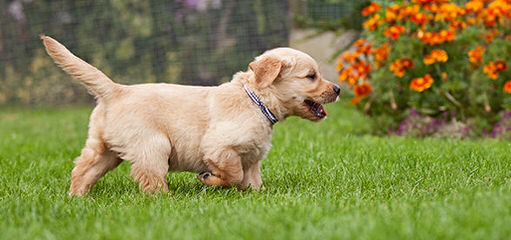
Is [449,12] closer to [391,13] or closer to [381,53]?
[391,13]

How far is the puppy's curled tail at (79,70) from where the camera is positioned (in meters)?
3.35

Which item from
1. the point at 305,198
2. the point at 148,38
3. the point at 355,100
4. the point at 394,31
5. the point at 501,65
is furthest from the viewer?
the point at 148,38

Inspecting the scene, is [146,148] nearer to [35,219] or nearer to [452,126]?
[35,219]

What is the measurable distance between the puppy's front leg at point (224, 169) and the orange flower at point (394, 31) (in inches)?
98.2

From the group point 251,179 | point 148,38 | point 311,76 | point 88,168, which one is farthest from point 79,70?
point 148,38

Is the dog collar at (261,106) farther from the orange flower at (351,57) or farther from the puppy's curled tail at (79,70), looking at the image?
the orange flower at (351,57)

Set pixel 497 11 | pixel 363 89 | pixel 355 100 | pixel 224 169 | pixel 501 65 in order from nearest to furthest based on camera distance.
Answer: pixel 224 169 < pixel 497 11 < pixel 501 65 < pixel 363 89 < pixel 355 100

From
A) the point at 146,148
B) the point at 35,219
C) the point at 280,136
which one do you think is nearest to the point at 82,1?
the point at 280,136

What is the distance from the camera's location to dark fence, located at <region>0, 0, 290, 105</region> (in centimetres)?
925

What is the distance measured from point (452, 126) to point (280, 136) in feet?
5.21

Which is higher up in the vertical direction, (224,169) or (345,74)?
(224,169)

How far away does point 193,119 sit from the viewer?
342cm

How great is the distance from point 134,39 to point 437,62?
5715mm

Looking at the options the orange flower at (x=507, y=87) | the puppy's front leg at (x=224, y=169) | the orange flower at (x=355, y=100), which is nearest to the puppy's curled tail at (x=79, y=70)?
the puppy's front leg at (x=224, y=169)
